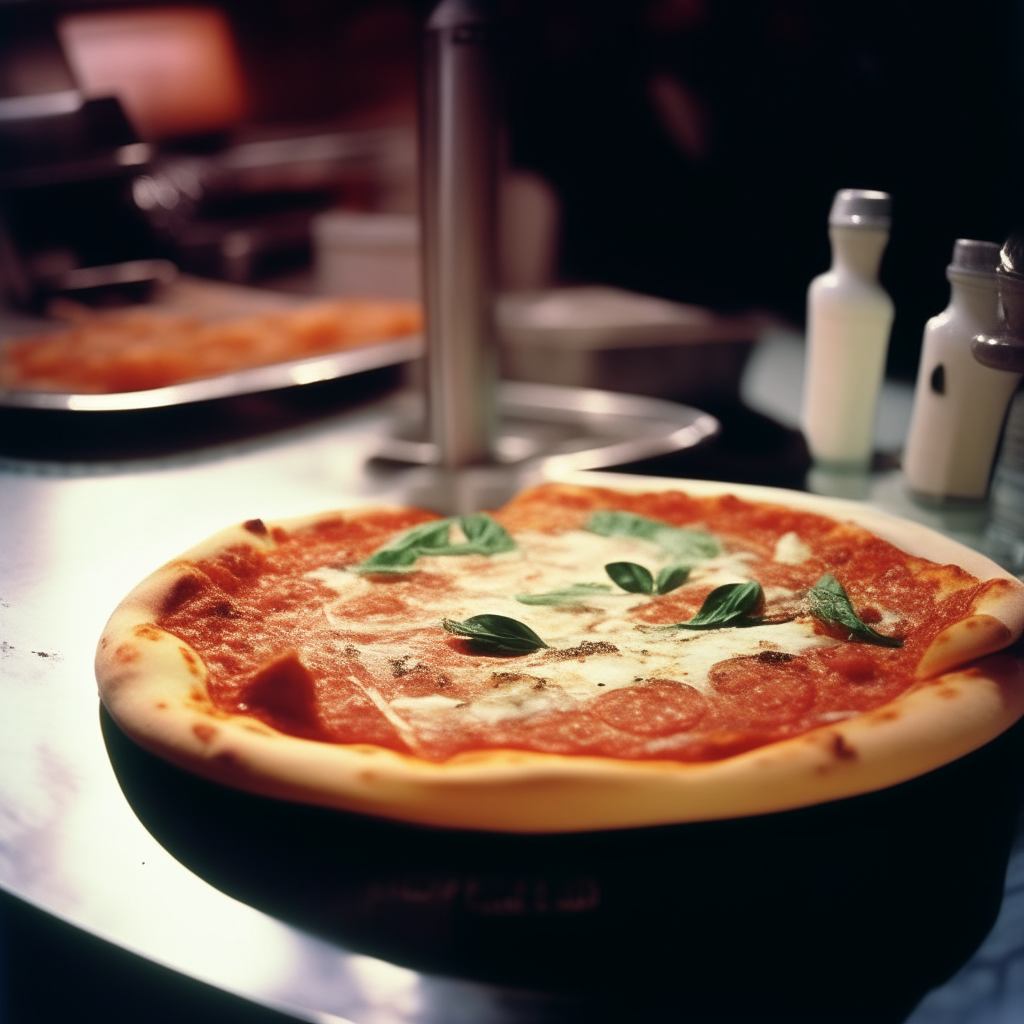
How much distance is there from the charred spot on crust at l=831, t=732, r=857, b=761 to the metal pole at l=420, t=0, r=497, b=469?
29.9 inches

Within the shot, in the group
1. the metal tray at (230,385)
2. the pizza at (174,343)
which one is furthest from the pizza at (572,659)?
the pizza at (174,343)

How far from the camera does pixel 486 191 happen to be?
122 cm

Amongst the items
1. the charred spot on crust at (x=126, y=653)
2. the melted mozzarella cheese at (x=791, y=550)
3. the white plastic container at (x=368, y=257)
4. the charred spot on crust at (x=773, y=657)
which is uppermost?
the charred spot on crust at (x=126, y=653)

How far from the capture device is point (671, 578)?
3.00 feet

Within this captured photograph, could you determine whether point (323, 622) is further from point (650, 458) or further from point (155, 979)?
point (650, 458)

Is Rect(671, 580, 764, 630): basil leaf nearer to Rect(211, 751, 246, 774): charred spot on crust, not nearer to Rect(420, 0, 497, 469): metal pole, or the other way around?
Rect(211, 751, 246, 774): charred spot on crust

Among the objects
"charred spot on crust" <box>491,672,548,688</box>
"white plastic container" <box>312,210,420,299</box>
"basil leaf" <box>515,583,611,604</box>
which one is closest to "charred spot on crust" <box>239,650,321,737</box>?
"charred spot on crust" <box>491,672,548,688</box>

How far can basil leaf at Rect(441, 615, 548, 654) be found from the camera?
2.60 feet

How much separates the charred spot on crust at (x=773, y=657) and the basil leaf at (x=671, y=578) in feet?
0.47

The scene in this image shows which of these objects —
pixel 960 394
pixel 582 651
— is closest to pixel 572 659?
pixel 582 651

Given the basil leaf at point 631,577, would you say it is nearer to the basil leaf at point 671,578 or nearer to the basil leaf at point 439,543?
the basil leaf at point 671,578

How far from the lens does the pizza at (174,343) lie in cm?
161

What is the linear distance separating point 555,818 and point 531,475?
70 cm

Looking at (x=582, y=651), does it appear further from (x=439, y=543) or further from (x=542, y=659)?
(x=439, y=543)
